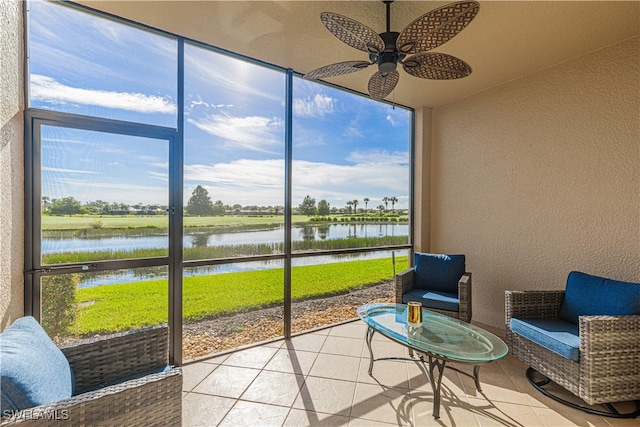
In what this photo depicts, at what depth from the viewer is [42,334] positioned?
145cm

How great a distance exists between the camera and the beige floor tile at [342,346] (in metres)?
2.92

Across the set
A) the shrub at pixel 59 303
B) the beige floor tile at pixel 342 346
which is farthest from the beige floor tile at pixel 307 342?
the shrub at pixel 59 303

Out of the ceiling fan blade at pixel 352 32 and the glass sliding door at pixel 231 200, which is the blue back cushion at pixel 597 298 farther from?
the glass sliding door at pixel 231 200

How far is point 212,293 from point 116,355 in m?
1.24

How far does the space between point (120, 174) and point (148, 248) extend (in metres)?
0.66

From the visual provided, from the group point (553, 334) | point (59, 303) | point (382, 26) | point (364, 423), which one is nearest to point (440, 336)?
point (364, 423)

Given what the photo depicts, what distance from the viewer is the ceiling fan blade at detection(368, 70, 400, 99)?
224cm

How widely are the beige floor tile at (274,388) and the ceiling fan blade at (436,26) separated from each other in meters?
2.60

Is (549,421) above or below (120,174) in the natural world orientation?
below

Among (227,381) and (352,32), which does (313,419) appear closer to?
(227,381)

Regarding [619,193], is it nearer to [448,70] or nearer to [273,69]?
[448,70]

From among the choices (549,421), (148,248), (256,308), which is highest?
(148,248)

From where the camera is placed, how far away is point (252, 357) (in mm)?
2787

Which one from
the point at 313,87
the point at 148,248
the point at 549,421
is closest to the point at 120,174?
the point at 148,248
